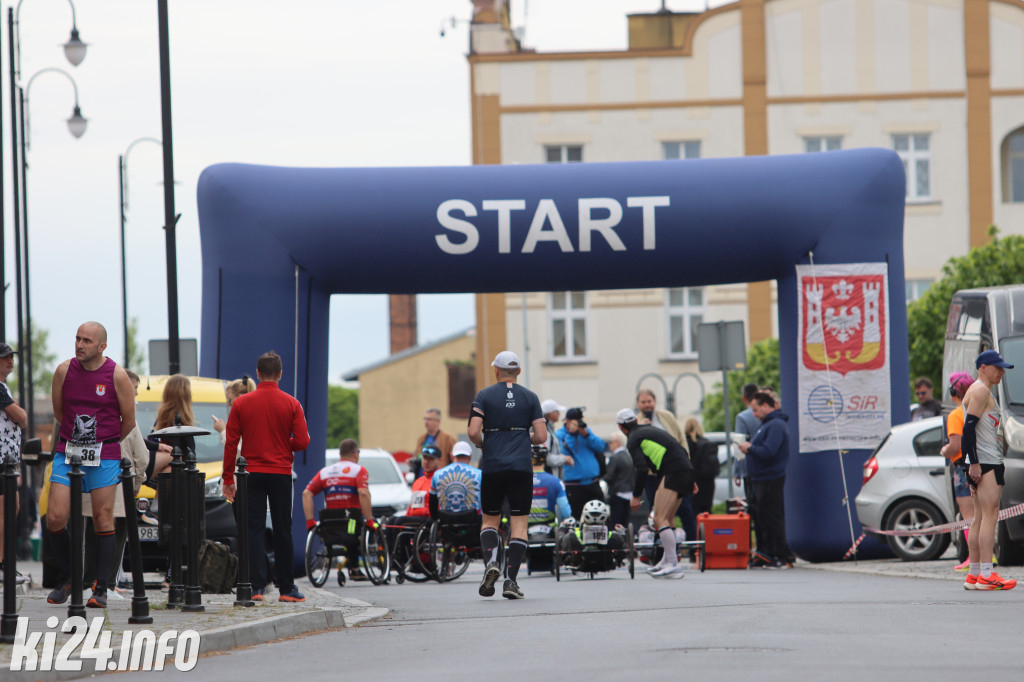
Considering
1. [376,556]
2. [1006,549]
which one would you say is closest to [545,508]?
[376,556]

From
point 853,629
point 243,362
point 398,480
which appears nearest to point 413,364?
point 398,480

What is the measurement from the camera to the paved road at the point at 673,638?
7402mm

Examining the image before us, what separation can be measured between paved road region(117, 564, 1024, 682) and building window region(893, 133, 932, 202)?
31.3 meters

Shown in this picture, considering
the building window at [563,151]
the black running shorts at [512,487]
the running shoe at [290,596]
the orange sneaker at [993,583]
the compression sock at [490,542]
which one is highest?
the building window at [563,151]

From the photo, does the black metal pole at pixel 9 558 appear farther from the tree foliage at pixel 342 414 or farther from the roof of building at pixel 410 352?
the tree foliage at pixel 342 414

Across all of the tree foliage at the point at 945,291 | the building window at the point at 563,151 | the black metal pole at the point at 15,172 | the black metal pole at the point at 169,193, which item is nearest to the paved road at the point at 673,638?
the black metal pole at the point at 169,193

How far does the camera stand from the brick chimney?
9075cm

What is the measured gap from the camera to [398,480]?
74.3 ft

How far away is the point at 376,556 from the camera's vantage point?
16.4 m

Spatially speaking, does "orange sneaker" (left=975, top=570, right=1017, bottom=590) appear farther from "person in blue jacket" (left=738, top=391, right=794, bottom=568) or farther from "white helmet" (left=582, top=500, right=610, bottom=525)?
"person in blue jacket" (left=738, top=391, right=794, bottom=568)

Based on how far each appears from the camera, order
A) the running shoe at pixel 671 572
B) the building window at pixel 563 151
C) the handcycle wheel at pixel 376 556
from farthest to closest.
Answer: the building window at pixel 563 151, the handcycle wheel at pixel 376 556, the running shoe at pixel 671 572

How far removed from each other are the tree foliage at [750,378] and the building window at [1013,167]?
9672mm

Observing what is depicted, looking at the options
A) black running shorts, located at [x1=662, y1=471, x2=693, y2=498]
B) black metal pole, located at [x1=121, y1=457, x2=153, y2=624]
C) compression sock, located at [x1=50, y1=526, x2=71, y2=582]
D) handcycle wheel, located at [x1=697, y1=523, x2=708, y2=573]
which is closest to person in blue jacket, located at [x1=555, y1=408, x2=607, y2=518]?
handcycle wheel, located at [x1=697, y1=523, x2=708, y2=573]

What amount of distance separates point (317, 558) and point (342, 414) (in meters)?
91.9
